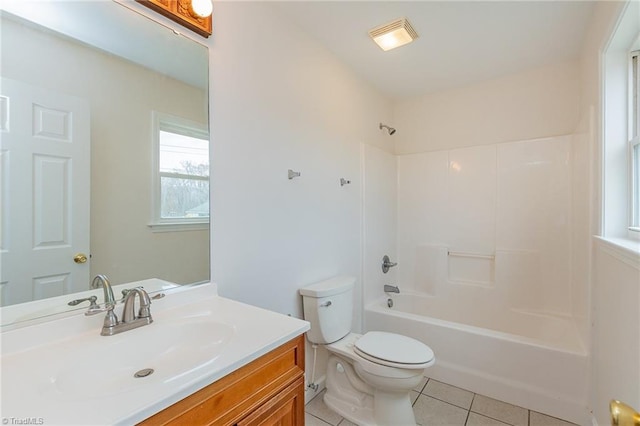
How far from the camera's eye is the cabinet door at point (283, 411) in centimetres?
85

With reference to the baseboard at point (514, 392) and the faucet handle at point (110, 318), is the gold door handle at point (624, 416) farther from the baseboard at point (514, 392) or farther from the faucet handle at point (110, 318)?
the baseboard at point (514, 392)

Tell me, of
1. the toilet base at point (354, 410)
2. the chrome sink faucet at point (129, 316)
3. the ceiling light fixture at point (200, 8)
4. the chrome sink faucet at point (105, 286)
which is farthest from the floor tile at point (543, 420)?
the ceiling light fixture at point (200, 8)

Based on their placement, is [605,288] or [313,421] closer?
[605,288]

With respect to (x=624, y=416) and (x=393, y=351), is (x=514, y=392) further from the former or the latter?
(x=624, y=416)

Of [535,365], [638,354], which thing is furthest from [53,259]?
[535,365]

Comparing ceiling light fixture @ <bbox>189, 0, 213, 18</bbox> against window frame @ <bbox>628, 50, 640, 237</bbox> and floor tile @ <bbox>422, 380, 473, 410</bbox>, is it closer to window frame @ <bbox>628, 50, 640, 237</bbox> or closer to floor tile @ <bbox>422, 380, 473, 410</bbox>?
window frame @ <bbox>628, 50, 640, 237</bbox>

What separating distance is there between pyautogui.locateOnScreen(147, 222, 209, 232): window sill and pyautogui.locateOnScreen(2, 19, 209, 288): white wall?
19 millimetres

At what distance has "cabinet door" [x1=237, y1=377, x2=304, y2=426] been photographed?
851mm

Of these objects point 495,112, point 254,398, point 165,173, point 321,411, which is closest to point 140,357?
point 254,398

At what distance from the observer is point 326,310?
1756 millimetres

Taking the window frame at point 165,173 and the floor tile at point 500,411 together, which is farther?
the floor tile at point 500,411

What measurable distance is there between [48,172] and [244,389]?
3.03ft

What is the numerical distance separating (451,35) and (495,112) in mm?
1000

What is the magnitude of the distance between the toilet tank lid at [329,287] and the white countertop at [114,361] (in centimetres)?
66
